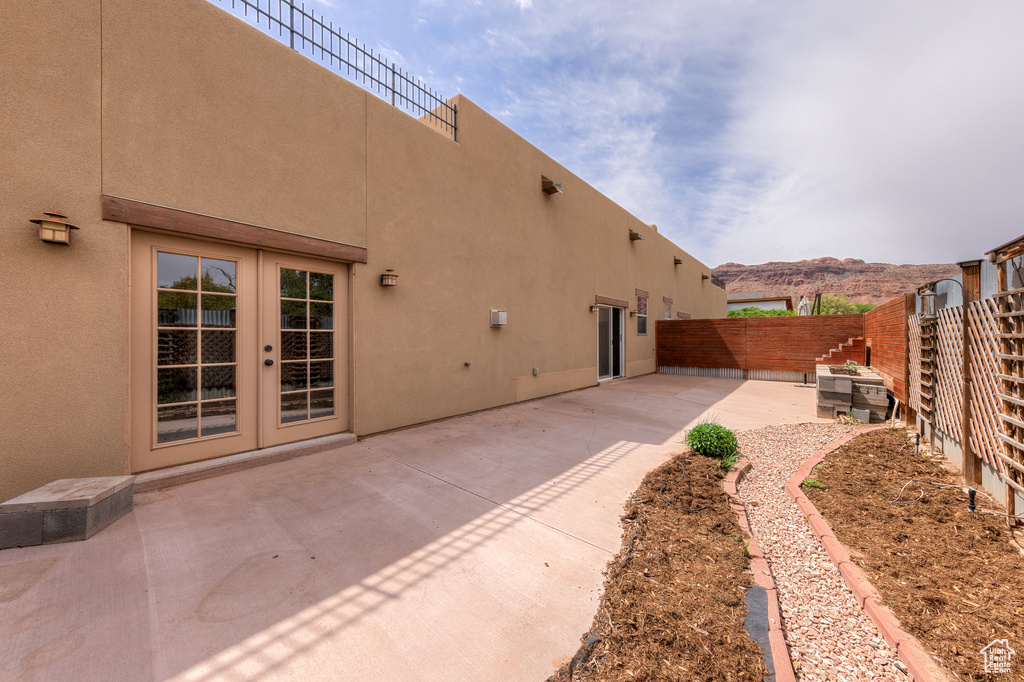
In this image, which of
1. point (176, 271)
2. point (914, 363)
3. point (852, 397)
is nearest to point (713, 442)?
point (914, 363)

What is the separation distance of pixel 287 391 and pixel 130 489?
155 cm

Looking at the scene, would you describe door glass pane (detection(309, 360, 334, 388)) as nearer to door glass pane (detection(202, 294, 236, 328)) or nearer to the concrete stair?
door glass pane (detection(202, 294, 236, 328))

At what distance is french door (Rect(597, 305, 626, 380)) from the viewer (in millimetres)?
10461

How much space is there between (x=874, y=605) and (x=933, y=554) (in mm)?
851

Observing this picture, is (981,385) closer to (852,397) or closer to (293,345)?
(852,397)

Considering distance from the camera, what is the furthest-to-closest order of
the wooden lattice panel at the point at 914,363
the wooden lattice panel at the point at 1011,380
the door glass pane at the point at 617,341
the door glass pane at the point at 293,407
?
the door glass pane at the point at 617,341
the wooden lattice panel at the point at 914,363
the door glass pane at the point at 293,407
the wooden lattice panel at the point at 1011,380

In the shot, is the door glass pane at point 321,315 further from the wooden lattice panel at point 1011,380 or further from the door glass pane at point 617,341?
the door glass pane at point 617,341

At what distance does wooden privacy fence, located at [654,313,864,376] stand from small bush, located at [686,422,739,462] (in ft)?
31.0

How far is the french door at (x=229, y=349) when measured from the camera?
134 inches

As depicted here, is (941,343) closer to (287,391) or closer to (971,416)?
(971,416)

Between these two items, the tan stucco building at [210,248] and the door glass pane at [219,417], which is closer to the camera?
the tan stucco building at [210,248]

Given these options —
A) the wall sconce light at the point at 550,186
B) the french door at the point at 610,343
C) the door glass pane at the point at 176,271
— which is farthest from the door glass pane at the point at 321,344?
the french door at the point at 610,343

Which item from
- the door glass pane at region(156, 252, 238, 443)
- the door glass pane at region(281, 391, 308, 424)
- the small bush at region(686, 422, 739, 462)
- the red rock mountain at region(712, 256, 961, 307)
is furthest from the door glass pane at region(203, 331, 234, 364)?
the red rock mountain at region(712, 256, 961, 307)

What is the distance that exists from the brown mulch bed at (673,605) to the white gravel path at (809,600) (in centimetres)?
20
